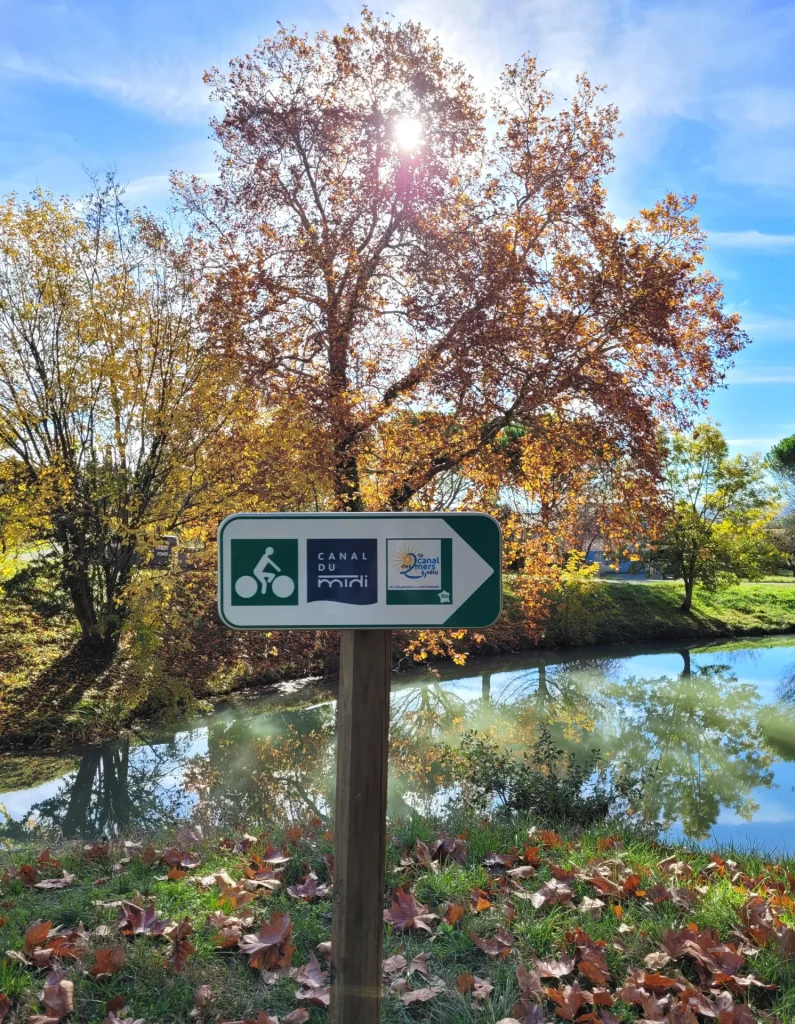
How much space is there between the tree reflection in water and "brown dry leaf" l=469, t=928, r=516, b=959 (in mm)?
2852

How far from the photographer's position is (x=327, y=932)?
3.07m

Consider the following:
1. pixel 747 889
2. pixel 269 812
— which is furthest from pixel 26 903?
pixel 269 812

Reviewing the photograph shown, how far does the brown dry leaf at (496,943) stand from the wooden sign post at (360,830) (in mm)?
1200

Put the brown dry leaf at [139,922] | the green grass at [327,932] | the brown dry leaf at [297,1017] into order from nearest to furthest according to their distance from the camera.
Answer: the brown dry leaf at [297,1017] < the green grass at [327,932] < the brown dry leaf at [139,922]

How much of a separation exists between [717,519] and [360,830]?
Result: 2608 centimetres

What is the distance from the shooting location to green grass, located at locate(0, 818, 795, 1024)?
256 centimetres

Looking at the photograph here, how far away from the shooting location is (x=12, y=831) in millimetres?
7516

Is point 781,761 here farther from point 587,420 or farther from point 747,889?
point 747,889

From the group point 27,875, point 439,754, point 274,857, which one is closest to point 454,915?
point 274,857

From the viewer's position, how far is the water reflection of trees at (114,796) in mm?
7621

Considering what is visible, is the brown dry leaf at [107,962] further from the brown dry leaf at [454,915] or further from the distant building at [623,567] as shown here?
the distant building at [623,567]

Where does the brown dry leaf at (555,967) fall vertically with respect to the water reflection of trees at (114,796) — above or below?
above

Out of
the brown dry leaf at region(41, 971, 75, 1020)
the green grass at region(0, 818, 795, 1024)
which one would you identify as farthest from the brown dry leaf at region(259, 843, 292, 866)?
the brown dry leaf at region(41, 971, 75, 1020)

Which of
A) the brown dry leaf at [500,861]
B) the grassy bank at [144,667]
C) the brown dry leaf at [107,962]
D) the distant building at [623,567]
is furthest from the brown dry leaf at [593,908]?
the distant building at [623,567]
